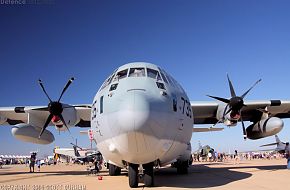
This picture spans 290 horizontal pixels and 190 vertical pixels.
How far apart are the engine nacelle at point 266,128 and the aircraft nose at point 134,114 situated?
10.9 meters

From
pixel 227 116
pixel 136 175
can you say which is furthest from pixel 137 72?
pixel 227 116

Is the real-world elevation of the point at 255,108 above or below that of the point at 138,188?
above

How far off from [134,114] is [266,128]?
449 inches

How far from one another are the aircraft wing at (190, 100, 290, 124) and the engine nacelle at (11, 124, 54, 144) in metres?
9.23

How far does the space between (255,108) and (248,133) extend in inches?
65.6

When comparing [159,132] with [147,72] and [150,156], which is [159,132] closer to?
[150,156]

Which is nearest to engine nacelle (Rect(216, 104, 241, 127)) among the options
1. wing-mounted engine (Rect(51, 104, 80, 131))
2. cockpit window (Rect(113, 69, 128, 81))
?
cockpit window (Rect(113, 69, 128, 81))

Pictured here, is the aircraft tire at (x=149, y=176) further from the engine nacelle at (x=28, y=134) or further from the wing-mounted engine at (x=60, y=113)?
the engine nacelle at (x=28, y=134)

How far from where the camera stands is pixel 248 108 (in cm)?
Answer: 1853

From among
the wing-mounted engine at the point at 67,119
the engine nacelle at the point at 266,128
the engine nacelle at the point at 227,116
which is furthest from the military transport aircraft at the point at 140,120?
the wing-mounted engine at the point at 67,119

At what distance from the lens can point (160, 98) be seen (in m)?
8.58

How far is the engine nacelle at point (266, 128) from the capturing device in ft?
→ 52.5

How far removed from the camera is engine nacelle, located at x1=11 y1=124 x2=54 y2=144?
16.8 m

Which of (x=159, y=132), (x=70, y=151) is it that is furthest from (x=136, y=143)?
(x=70, y=151)
